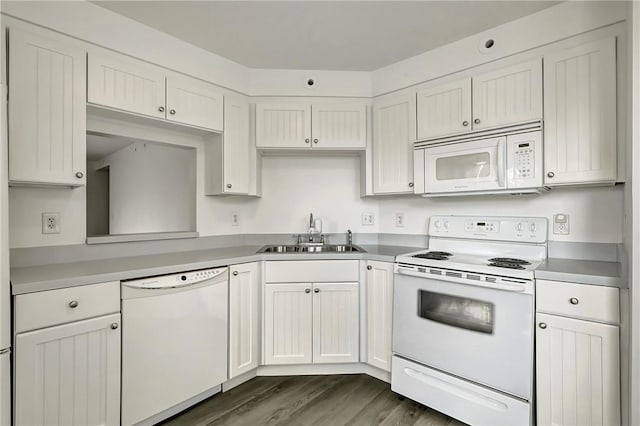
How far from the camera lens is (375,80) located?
2619 mm

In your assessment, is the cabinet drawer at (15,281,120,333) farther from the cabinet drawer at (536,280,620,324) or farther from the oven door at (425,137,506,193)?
the cabinet drawer at (536,280,620,324)

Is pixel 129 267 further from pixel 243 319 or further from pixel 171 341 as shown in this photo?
pixel 243 319

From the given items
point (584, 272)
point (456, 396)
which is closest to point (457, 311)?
point (456, 396)

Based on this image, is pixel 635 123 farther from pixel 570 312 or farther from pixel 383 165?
pixel 383 165

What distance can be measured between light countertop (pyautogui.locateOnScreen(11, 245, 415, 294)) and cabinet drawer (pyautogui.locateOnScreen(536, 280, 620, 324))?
87 cm

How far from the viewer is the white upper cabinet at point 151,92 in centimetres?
183

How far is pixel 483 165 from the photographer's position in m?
2.03

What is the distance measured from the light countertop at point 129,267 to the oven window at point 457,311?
0.36 meters

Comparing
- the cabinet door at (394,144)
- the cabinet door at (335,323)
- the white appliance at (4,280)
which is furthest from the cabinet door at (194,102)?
the cabinet door at (335,323)

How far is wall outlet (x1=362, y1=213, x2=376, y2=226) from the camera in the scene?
289cm

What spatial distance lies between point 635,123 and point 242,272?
2.18m

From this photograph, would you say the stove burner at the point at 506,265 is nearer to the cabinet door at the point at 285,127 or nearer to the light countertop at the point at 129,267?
the light countertop at the point at 129,267

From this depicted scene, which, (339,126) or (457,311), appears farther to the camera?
(339,126)

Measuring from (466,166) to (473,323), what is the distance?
995 mm
